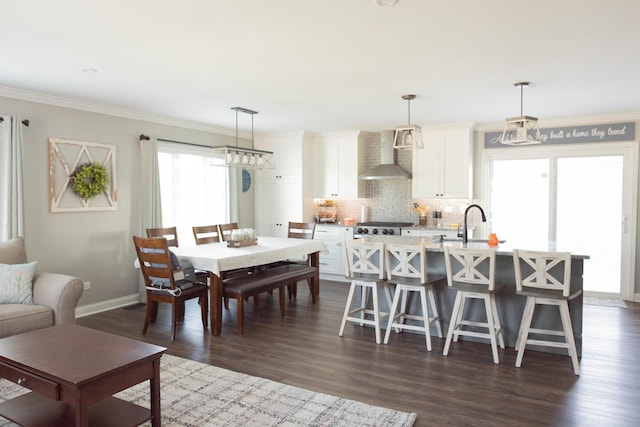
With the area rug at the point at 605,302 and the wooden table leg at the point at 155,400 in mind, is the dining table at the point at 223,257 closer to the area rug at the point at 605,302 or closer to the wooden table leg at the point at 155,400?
the wooden table leg at the point at 155,400

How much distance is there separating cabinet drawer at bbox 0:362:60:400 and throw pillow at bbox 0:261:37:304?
154 cm

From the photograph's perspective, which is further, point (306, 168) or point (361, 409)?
point (306, 168)

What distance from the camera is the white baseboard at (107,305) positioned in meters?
5.39

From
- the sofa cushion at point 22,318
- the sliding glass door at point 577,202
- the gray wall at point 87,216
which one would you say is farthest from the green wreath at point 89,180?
the sliding glass door at point 577,202

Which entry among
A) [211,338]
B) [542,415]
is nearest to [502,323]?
[542,415]

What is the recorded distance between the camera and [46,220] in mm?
5031

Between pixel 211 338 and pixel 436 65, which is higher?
pixel 436 65

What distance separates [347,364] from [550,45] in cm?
297

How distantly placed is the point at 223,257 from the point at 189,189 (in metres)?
2.67

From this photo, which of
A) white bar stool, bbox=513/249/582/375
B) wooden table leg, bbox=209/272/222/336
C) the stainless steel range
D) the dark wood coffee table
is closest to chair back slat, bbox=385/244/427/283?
white bar stool, bbox=513/249/582/375

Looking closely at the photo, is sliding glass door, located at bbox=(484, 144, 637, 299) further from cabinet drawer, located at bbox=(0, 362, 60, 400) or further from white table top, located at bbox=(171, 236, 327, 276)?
cabinet drawer, located at bbox=(0, 362, 60, 400)

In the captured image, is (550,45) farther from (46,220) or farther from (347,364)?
(46,220)

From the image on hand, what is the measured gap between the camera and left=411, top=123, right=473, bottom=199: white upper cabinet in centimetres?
673

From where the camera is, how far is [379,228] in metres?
7.16
